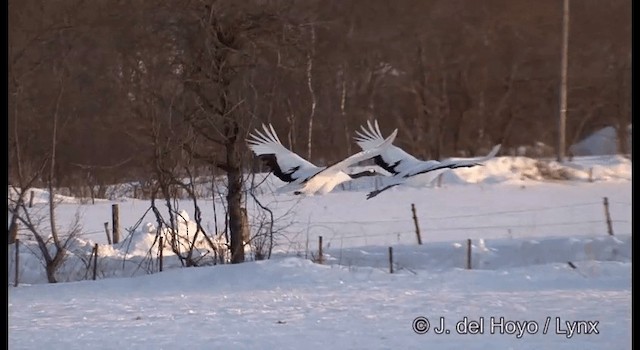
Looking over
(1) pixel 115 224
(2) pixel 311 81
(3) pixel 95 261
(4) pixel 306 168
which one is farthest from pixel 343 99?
(4) pixel 306 168

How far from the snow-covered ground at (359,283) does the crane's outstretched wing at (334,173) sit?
1.40 metres

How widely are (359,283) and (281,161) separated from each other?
380cm

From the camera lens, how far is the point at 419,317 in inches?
345

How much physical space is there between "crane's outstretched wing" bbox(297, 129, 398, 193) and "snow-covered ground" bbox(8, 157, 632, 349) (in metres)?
1.40

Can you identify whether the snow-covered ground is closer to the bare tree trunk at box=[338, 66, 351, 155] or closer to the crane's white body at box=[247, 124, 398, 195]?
the bare tree trunk at box=[338, 66, 351, 155]

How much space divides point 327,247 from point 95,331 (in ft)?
21.0

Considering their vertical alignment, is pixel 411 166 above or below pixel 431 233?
above

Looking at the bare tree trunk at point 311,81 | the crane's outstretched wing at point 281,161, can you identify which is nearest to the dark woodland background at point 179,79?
the bare tree trunk at point 311,81

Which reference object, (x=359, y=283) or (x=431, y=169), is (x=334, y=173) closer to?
(x=431, y=169)

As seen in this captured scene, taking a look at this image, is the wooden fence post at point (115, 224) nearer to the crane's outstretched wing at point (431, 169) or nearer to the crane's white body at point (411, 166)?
the crane's white body at point (411, 166)

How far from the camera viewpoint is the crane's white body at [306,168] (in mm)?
6707

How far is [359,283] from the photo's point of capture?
1116 cm

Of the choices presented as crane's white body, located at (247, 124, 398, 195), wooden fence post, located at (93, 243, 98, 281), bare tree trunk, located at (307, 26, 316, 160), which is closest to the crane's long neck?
crane's white body, located at (247, 124, 398, 195)

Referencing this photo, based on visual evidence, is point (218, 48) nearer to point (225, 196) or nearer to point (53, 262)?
point (225, 196)
